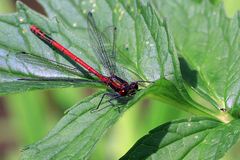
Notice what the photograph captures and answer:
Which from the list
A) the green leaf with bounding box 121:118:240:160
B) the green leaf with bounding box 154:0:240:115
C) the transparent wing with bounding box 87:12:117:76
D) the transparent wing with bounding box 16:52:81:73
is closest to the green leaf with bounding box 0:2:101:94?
the transparent wing with bounding box 16:52:81:73

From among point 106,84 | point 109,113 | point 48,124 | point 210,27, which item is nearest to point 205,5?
point 210,27

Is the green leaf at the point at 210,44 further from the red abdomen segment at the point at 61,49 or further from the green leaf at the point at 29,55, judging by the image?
the green leaf at the point at 29,55

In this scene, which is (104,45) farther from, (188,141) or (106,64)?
(188,141)

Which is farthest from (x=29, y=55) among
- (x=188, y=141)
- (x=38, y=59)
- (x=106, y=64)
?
(x=188, y=141)

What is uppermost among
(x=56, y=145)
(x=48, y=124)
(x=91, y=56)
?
(x=91, y=56)

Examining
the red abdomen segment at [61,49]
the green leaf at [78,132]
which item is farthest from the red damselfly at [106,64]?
the green leaf at [78,132]

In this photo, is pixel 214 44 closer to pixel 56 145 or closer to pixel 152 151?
pixel 152 151
